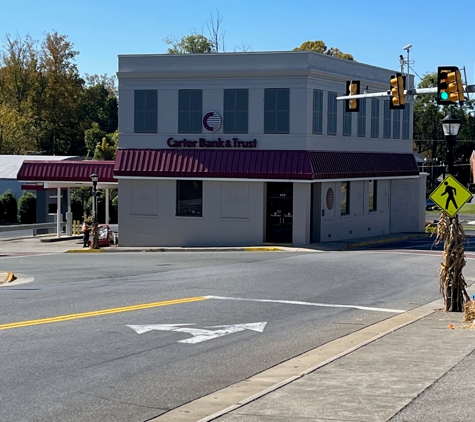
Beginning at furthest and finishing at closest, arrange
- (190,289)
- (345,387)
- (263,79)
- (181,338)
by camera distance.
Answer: (263,79)
(190,289)
(181,338)
(345,387)

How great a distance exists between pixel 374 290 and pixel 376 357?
8.80m

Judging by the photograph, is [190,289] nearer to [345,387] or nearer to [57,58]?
[345,387]

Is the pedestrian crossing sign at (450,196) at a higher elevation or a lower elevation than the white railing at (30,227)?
higher

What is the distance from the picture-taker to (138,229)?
130ft

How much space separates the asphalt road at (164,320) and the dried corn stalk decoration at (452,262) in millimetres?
1426

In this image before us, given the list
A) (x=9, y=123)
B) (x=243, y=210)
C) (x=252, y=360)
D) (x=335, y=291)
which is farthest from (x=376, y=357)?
(x=9, y=123)

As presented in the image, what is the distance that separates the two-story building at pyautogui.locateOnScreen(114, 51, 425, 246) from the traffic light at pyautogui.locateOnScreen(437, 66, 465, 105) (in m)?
14.9

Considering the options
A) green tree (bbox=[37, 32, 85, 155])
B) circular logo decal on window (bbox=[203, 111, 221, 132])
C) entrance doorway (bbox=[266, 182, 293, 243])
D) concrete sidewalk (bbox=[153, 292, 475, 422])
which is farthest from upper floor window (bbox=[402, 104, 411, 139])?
green tree (bbox=[37, 32, 85, 155])

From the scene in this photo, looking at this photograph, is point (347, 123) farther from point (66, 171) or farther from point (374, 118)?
point (66, 171)

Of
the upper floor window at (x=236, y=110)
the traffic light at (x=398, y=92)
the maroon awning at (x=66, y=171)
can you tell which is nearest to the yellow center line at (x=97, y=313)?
the traffic light at (x=398, y=92)

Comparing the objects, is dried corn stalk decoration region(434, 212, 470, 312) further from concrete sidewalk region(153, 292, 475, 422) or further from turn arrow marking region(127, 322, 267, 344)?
turn arrow marking region(127, 322, 267, 344)

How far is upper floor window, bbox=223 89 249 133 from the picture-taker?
124 ft

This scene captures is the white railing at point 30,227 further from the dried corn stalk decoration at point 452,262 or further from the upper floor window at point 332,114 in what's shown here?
the dried corn stalk decoration at point 452,262

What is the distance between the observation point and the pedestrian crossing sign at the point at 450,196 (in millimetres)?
16297
